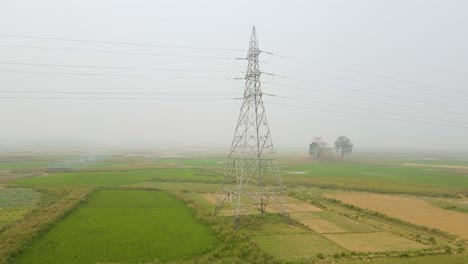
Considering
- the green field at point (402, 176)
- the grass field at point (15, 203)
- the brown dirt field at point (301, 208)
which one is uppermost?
the green field at point (402, 176)

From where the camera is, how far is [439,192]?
46.6 metres

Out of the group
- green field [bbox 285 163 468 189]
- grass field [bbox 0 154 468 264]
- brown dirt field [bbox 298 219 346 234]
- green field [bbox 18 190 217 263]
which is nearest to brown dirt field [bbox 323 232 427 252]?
grass field [bbox 0 154 468 264]

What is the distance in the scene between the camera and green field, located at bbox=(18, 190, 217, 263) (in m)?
18.5

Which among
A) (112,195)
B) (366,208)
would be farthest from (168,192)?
(366,208)

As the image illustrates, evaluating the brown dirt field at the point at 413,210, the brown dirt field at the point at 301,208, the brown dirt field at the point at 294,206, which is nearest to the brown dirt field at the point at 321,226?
the brown dirt field at the point at 301,208

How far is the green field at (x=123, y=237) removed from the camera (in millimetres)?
18500

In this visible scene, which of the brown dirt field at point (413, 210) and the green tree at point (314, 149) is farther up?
the green tree at point (314, 149)

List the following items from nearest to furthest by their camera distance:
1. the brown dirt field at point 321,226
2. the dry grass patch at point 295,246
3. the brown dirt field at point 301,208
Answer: the dry grass patch at point 295,246, the brown dirt field at point 321,226, the brown dirt field at point 301,208

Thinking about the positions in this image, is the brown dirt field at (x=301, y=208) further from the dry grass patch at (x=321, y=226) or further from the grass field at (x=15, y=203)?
the grass field at (x=15, y=203)

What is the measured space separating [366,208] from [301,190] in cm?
1418

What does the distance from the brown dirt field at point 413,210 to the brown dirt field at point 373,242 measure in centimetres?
562

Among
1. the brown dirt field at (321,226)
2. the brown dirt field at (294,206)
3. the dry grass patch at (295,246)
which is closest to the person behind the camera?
the dry grass patch at (295,246)

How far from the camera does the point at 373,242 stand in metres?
22.6

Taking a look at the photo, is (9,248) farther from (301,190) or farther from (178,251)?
(301,190)
